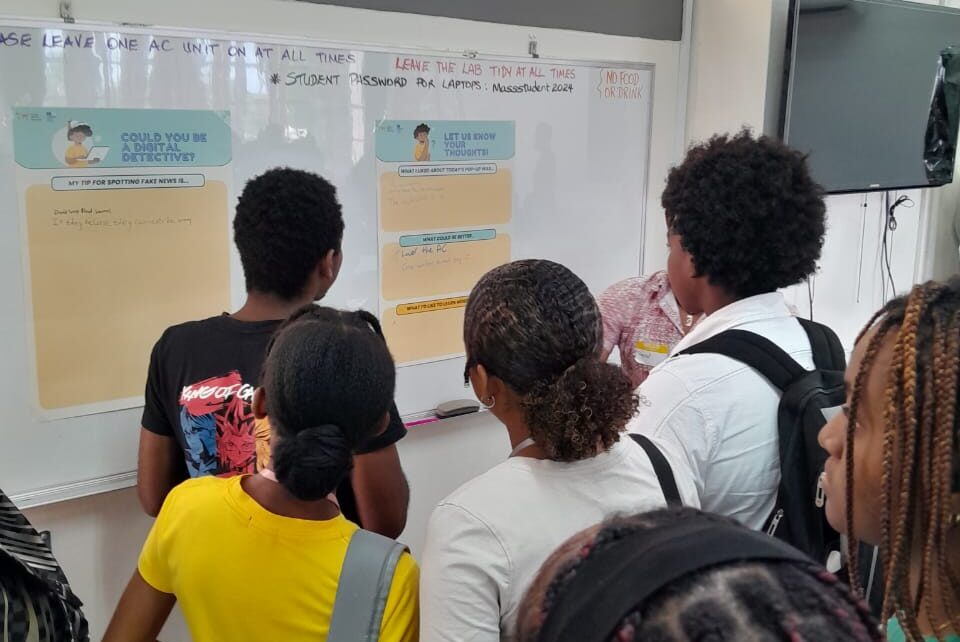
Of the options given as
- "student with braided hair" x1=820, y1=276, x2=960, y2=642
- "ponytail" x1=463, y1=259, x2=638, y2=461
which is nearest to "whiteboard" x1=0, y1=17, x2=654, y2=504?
"ponytail" x1=463, y1=259, x2=638, y2=461

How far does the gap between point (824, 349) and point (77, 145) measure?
150cm

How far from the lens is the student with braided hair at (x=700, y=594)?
0.38 meters

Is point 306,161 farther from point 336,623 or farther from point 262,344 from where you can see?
point 336,623

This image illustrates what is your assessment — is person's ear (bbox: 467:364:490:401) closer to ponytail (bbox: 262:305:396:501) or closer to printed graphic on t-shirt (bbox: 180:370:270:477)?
ponytail (bbox: 262:305:396:501)

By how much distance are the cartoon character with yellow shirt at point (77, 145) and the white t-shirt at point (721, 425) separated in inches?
47.9

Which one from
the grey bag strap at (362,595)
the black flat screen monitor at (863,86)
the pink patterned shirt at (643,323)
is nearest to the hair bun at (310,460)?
the grey bag strap at (362,595)

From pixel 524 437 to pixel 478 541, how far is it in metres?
0.18

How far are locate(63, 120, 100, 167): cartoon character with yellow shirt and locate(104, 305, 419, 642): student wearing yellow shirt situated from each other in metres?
0.86

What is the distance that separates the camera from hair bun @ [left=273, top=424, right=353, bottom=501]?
→ 1007 millimetres

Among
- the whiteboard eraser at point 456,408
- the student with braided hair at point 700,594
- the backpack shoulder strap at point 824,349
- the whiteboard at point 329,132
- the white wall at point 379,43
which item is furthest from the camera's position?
the whiteboard eraser at point 456,408

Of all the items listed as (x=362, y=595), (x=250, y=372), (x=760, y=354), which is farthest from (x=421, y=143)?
(x=362, y=595)

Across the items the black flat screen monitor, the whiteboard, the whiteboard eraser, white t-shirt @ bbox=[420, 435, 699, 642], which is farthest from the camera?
the black flat screen monitor

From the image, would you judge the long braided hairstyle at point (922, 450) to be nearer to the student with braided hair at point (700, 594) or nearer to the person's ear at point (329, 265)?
the student with braided hair at point (700, 594)

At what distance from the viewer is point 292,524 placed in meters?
1.05
